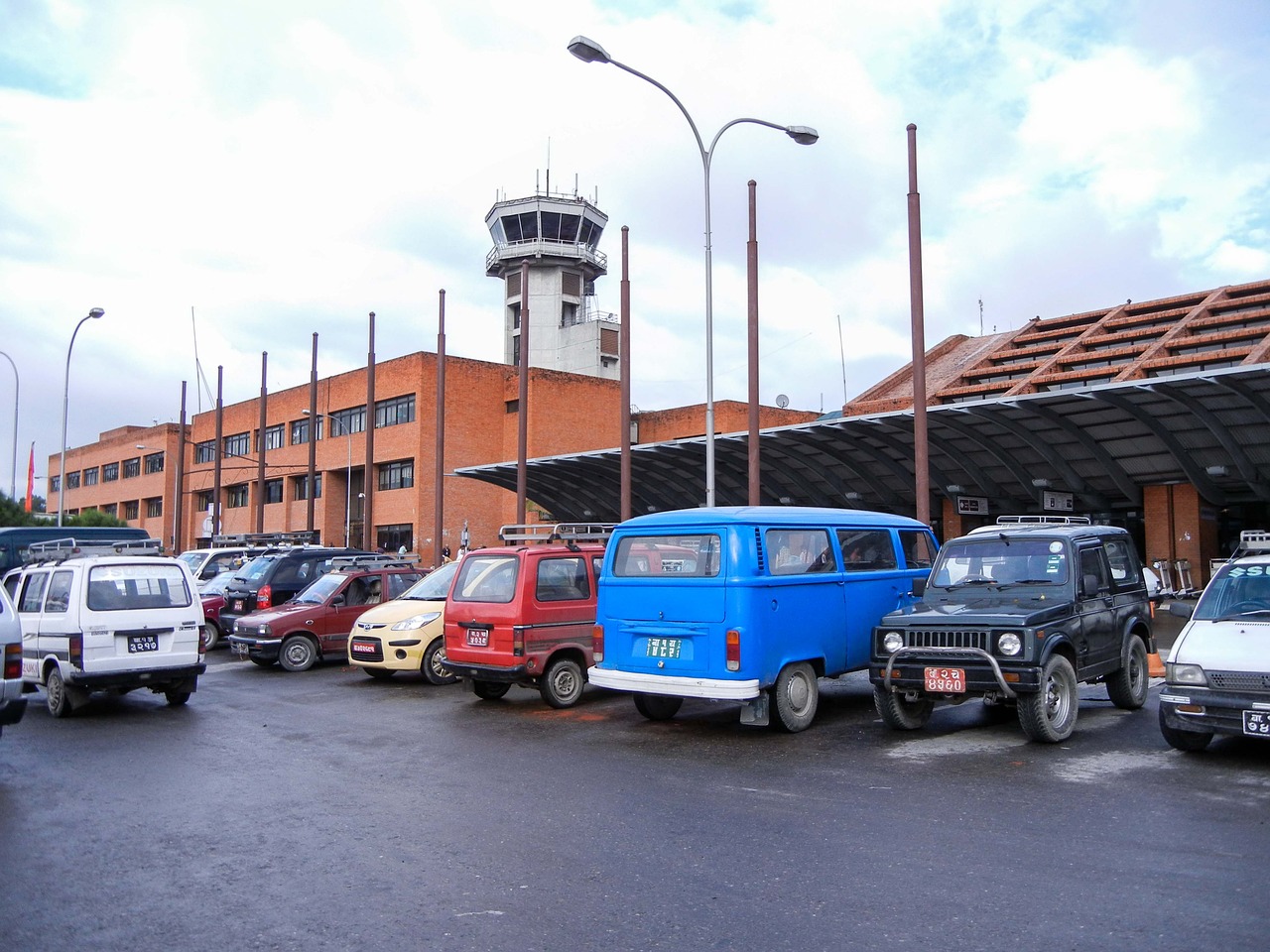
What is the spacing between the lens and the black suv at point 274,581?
1968 centimetres

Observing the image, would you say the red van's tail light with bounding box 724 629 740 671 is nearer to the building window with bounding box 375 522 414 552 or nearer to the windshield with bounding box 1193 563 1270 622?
the windshield with bounding box 1193 563 1270 622

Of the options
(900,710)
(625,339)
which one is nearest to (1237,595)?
(900,710)

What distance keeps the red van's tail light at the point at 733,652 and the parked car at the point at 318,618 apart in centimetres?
912

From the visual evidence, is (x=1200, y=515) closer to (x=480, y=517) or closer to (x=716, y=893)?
(x=716, y=893)

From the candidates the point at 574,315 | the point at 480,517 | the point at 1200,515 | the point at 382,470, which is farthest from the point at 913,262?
the point at 574,315

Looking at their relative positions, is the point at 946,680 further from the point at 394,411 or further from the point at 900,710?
the point at 394,411

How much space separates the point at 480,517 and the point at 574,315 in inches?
841

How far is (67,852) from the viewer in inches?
246

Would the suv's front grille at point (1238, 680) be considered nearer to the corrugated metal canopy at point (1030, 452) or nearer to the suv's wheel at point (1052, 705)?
the suv's wheel at point (1052, 705)

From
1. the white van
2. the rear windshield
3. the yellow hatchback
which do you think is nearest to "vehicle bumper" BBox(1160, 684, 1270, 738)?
the yellow hatchback

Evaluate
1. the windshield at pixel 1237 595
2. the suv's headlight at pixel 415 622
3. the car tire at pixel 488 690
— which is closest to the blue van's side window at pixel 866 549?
the windshield at pixel 1237 595

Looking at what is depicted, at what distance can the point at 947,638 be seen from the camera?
9.06m

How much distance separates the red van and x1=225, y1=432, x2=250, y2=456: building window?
57.2m

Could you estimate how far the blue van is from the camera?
9.53m
